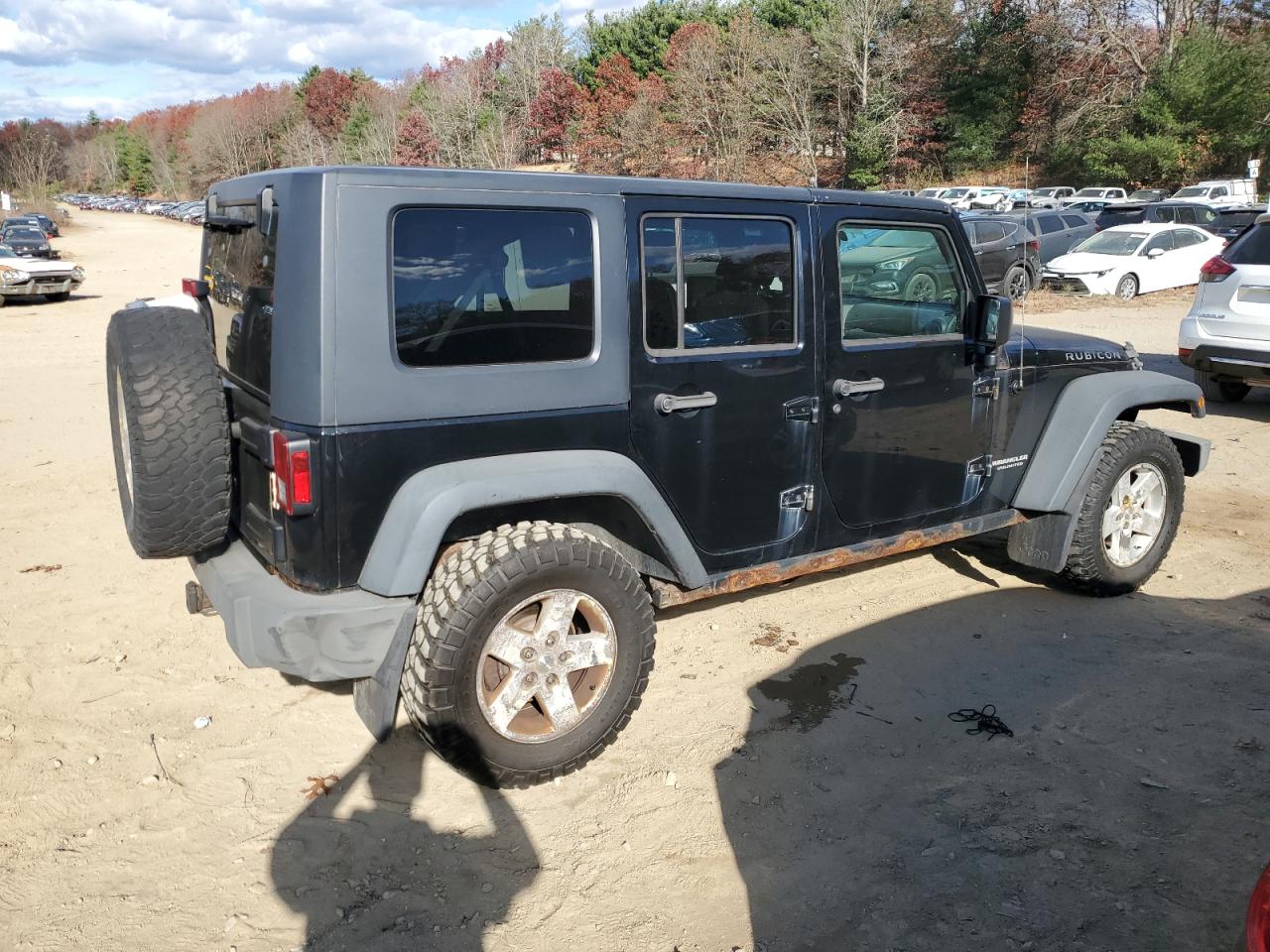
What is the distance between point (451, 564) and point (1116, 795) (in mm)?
2393

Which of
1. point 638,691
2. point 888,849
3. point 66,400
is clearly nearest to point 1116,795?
point 888,849

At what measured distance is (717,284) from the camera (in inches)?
151

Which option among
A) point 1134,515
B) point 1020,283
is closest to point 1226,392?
point 1020,283

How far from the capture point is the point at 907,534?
455 cm

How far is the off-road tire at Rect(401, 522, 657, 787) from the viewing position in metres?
3.27

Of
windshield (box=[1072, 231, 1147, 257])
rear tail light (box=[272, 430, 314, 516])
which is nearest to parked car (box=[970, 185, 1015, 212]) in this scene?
windshield (box=[1072, 231, 1147, 257])

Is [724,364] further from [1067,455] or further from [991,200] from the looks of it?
[991,200]

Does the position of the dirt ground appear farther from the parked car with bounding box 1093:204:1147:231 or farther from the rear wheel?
the parked car with bounding box 1093:204:1147:231

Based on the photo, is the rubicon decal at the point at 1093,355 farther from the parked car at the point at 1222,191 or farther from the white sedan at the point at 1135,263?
the parked car at the point at 1222,191

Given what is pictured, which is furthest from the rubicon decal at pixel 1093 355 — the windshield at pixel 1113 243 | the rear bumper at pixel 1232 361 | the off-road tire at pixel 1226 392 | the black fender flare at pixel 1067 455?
the windshield at pixel 1113 243

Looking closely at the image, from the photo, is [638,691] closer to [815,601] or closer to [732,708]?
[732,708]

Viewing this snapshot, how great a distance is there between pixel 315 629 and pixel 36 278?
2081 centimetres

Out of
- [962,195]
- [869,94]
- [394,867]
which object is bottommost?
[394,867]

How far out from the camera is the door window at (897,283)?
4145mm
